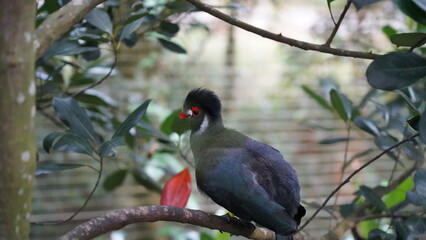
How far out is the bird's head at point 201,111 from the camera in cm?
133

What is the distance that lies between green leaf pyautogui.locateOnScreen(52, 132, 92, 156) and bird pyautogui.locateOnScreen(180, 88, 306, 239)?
0.73ft

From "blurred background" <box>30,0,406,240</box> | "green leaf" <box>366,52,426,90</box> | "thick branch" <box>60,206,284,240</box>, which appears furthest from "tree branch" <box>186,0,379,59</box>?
"blurred background" <box>30,0,406,240</box>

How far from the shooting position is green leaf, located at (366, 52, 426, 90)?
85 cm

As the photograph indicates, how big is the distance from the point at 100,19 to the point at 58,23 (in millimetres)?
515

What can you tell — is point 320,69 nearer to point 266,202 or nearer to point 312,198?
point 312,198

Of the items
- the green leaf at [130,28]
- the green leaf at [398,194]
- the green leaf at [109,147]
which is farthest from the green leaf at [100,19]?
the green leaf at [398,194]

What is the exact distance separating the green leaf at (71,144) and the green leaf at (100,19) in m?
0.26

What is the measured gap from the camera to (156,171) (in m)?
2.66

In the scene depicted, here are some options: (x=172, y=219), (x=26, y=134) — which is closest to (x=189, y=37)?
(x=172, y=219)

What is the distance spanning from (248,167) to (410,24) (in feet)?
2.65

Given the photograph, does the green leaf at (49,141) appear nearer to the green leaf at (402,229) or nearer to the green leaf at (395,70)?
the green leaf at (395,70)

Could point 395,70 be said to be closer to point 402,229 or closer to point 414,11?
point 414,11

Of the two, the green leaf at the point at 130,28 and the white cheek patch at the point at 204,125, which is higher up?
the green leaf at the point at 130,28

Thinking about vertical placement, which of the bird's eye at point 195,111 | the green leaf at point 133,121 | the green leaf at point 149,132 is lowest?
the green leaf at point 149,132
